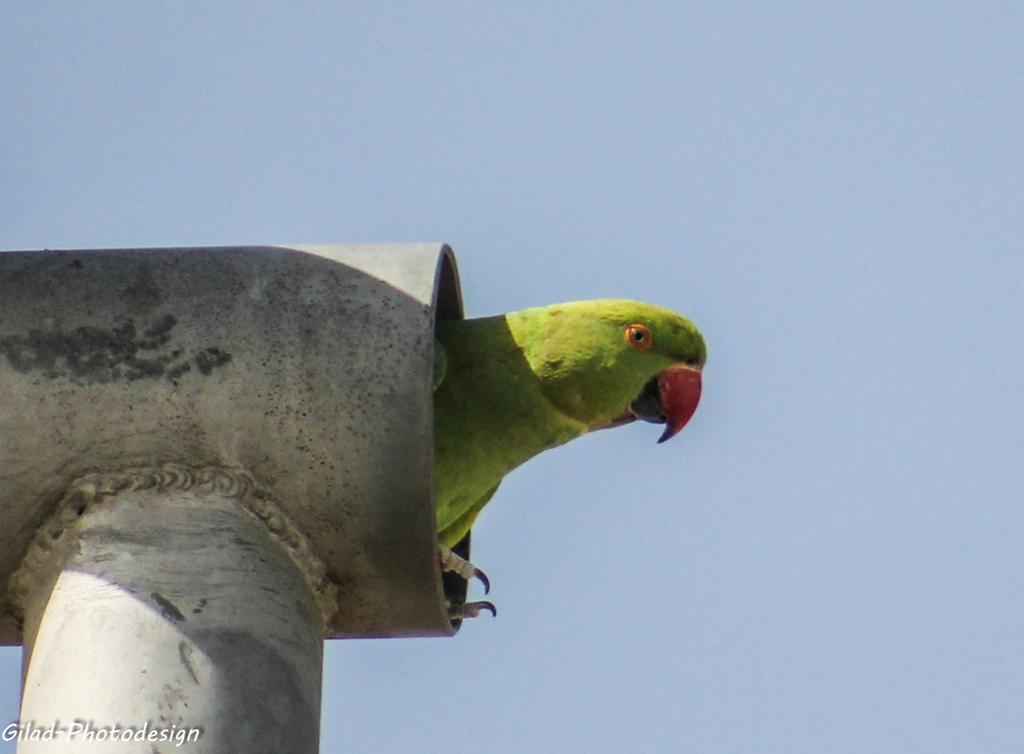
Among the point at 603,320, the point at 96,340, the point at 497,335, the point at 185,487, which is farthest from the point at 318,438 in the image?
the point at 603,320

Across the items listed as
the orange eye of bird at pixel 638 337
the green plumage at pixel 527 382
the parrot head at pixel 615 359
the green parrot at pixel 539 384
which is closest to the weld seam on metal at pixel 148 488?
the green parrot at pixel 539 384

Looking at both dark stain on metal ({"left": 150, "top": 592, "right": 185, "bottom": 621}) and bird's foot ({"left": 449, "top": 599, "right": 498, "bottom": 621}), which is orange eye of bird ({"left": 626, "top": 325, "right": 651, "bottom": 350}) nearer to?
bird's foot ({"left": 449, "top": 599, "right": 498, "bottom": 621})

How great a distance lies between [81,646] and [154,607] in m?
0.20

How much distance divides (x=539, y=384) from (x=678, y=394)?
2.67ft

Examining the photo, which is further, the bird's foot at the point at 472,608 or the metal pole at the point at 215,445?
the bird's foot at the point at 472,608

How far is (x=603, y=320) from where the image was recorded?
22.1 ft

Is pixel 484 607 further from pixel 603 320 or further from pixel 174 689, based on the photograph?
pixel 174 689

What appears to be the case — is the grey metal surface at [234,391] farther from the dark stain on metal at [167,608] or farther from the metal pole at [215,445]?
the dark stain on metal at [167,608]

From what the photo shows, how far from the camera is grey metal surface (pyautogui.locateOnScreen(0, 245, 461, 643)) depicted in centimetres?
446

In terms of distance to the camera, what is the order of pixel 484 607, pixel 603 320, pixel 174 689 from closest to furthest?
pixel 174 689 → pixel 484 607 → pixel 603 320

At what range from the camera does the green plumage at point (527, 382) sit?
249 inches

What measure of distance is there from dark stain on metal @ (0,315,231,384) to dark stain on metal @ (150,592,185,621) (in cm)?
61

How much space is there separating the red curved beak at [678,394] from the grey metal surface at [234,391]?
2.55m

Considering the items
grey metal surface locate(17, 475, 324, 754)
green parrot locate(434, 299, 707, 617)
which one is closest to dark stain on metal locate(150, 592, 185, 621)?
grey metal surface locate(17, 475, 324, 754)
